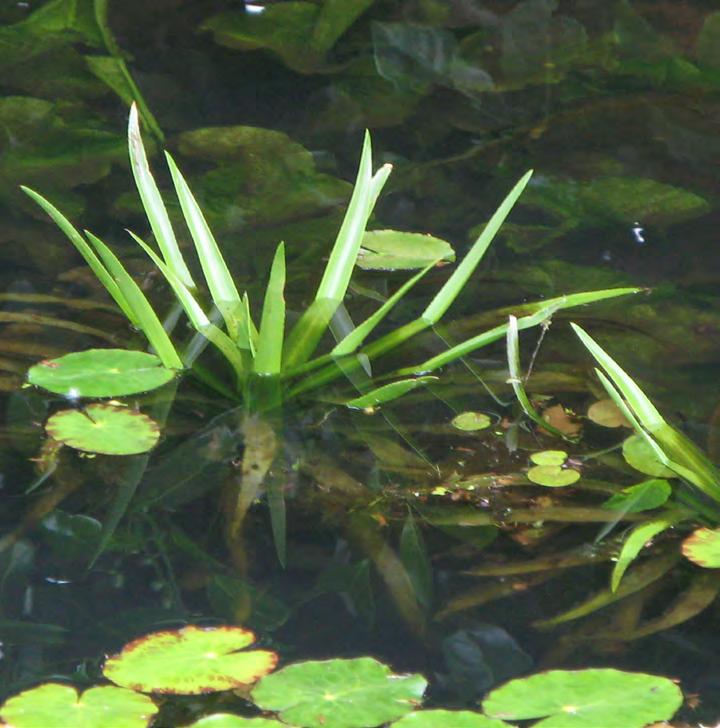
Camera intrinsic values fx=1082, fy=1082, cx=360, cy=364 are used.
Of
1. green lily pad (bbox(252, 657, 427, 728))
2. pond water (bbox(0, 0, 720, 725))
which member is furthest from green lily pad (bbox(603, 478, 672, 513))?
green lily pad (bbox(252, 657, 427, 728))

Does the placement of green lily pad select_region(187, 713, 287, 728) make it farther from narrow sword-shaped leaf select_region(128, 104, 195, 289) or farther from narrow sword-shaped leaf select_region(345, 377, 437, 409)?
narrow sword-shaped leaf select_region(128, 104, 195, 289)

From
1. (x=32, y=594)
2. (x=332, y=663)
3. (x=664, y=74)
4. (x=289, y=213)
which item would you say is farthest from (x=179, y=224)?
(x=664, y=74)

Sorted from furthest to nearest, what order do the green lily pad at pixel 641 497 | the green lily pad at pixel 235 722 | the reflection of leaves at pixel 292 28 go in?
the reflection of leaves at pixel 292 28, the green lily pad at pixel 641 497, the green lily pad at pixel 235 722

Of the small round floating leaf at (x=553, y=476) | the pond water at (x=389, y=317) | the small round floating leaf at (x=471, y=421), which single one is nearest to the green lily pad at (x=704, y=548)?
the pond water at (x=389, y=317)

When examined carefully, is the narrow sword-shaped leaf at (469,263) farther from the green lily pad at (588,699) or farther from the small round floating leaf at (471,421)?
the green lily pad at (588,699)

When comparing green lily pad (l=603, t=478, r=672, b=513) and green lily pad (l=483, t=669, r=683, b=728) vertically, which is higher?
green lily pad (l=603, t=478, r=672, b=513)

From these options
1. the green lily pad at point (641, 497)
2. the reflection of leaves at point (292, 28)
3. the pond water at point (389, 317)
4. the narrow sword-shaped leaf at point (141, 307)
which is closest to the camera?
the pond water at point (389, 317)

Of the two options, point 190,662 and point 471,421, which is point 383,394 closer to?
point 471,421
